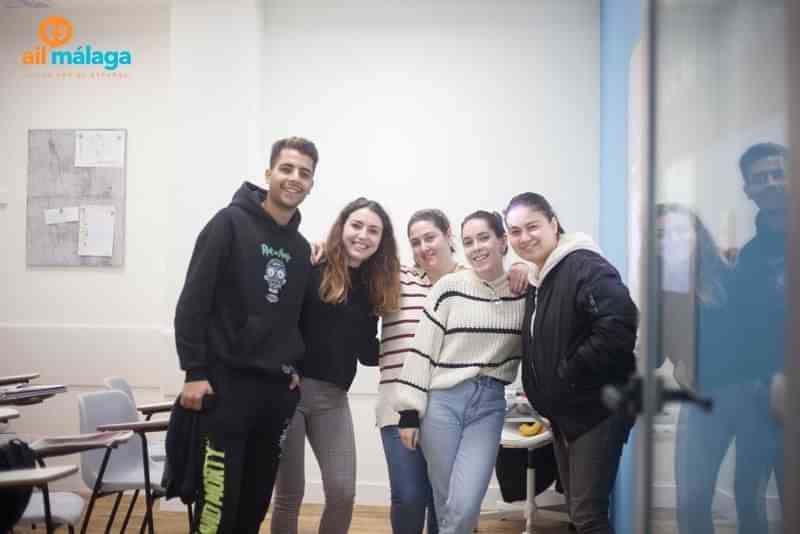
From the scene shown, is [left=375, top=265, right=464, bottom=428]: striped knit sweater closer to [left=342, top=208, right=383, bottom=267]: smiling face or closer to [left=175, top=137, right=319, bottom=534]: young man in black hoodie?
[left=342, top=208, right=383, bottom=267]: smiling face

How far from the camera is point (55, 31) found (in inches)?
182

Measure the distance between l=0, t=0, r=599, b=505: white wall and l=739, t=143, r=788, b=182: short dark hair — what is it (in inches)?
107

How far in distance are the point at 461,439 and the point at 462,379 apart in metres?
0.21

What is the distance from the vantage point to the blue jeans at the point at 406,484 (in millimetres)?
2617

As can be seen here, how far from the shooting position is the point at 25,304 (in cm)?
463

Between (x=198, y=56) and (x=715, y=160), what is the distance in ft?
10.6

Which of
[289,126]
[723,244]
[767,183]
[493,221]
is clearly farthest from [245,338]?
[289,126]

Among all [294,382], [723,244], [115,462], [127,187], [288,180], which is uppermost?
[127,187]

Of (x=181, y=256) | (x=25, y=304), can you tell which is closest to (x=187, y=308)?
(x=181, y=256)

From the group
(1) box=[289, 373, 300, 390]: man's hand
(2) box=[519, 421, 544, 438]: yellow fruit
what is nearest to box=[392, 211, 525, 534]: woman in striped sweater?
(1) box=[289, 373, 300, 390]: man's hand

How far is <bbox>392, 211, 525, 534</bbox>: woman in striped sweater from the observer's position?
2439 millimetres

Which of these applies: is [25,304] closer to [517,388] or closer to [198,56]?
[198,56]

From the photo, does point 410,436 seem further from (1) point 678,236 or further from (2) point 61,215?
(2) point 61,215

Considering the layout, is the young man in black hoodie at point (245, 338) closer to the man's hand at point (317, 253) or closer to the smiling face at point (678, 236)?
the man's hand at point (317, 253)
